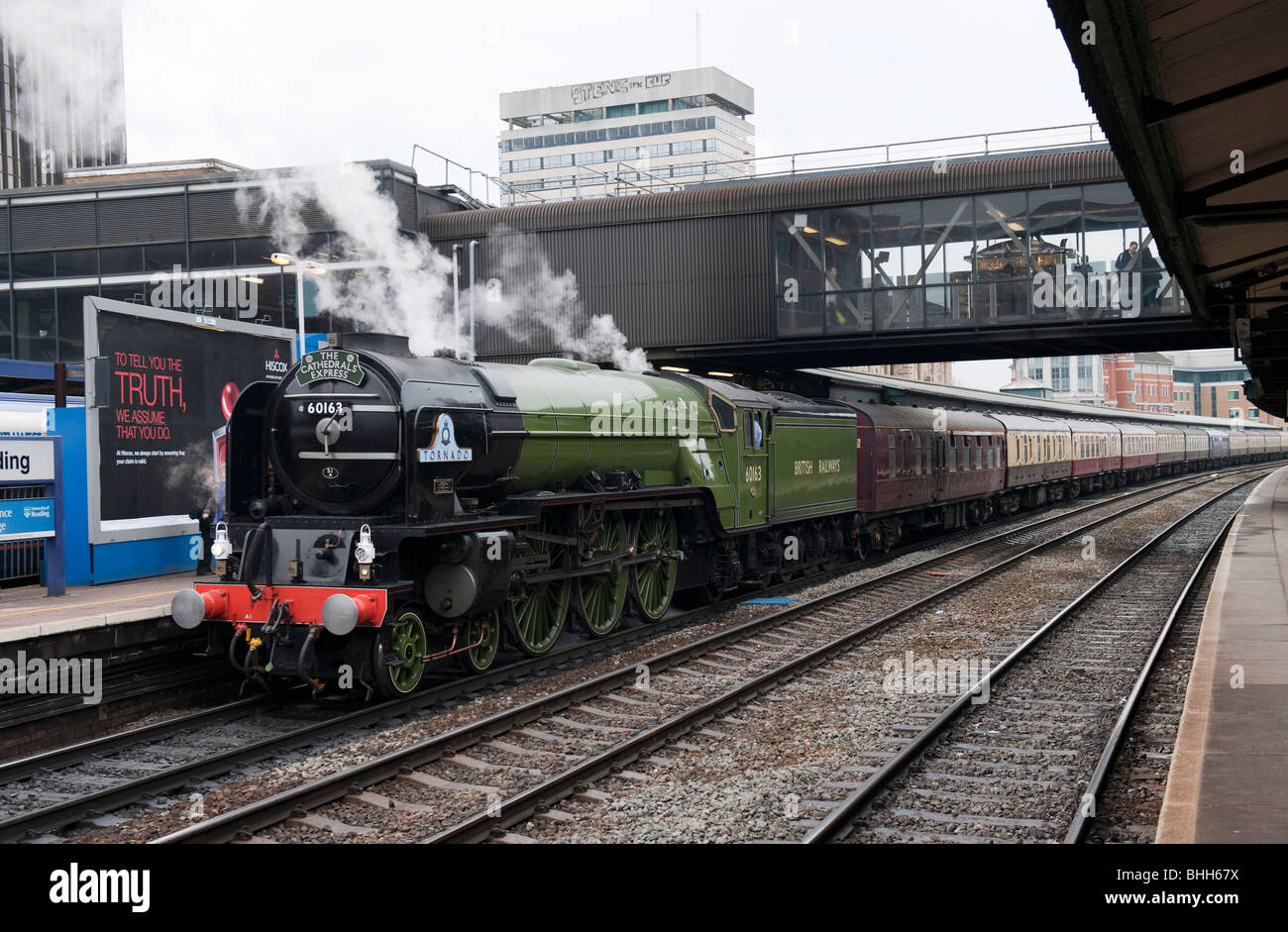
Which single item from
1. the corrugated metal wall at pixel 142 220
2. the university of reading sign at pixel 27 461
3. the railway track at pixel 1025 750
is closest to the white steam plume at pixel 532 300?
the corrugated metal wall at pixel 142 220

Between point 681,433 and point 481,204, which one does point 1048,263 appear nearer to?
point 681,433

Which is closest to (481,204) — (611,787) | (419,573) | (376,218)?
(376,218)

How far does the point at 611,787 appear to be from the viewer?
7.00m

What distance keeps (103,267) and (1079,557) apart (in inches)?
860

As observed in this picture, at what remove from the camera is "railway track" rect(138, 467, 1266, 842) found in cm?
628

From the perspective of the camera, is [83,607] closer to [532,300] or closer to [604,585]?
[604,585]

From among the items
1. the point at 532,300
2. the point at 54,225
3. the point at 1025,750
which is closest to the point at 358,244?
the point at 532,300

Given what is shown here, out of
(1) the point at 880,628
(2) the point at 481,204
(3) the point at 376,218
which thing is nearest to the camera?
(1) the point at 880,628

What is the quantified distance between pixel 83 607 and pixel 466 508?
3917 millimetres

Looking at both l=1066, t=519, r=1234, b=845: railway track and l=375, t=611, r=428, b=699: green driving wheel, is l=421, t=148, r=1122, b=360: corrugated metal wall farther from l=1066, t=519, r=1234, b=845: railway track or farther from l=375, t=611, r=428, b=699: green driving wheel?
l=375, t=611, r=428, b=699: green driving wheel

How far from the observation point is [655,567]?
1354cm

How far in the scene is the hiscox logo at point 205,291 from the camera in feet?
79.1

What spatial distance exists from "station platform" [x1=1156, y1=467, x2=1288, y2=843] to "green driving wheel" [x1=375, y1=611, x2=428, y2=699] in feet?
19.2

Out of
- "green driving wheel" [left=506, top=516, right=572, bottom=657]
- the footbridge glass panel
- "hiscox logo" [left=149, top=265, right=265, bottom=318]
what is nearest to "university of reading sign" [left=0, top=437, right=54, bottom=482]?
"green driving wheel" [left=506, top=516, right=572, bottom=657]
